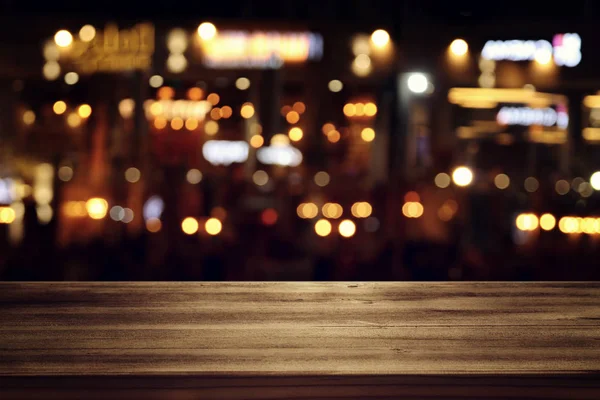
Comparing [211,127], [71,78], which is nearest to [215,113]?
[211,127]

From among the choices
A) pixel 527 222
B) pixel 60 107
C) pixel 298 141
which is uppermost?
pixel 60 107

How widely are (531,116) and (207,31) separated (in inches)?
186

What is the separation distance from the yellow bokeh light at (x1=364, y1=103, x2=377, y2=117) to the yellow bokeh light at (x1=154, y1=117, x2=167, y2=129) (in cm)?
300

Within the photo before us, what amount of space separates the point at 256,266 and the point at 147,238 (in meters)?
1.53

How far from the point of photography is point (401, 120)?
28.1 feet

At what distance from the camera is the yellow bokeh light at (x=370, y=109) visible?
1075cm

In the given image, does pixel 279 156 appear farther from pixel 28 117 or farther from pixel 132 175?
pixel 28 117

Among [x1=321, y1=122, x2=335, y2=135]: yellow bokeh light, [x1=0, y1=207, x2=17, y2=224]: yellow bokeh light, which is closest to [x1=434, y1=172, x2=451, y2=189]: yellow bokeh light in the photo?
[x1=321, y1=122, x2=335, y2=135]: yellow bokeh light

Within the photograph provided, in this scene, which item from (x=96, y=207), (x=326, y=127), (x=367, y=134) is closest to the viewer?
(x=96, y=207)

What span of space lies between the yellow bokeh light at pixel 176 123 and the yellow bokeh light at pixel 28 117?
2.37 m

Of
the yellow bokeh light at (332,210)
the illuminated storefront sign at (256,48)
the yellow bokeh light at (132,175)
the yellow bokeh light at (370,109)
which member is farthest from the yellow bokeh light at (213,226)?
the yellow bokeh light at (370,109)

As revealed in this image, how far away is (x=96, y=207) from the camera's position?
1000 cm

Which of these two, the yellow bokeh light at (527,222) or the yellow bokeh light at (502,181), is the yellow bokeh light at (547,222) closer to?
the yellow bokeh light at (527,222)

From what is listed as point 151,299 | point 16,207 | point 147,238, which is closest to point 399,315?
point 151,299
